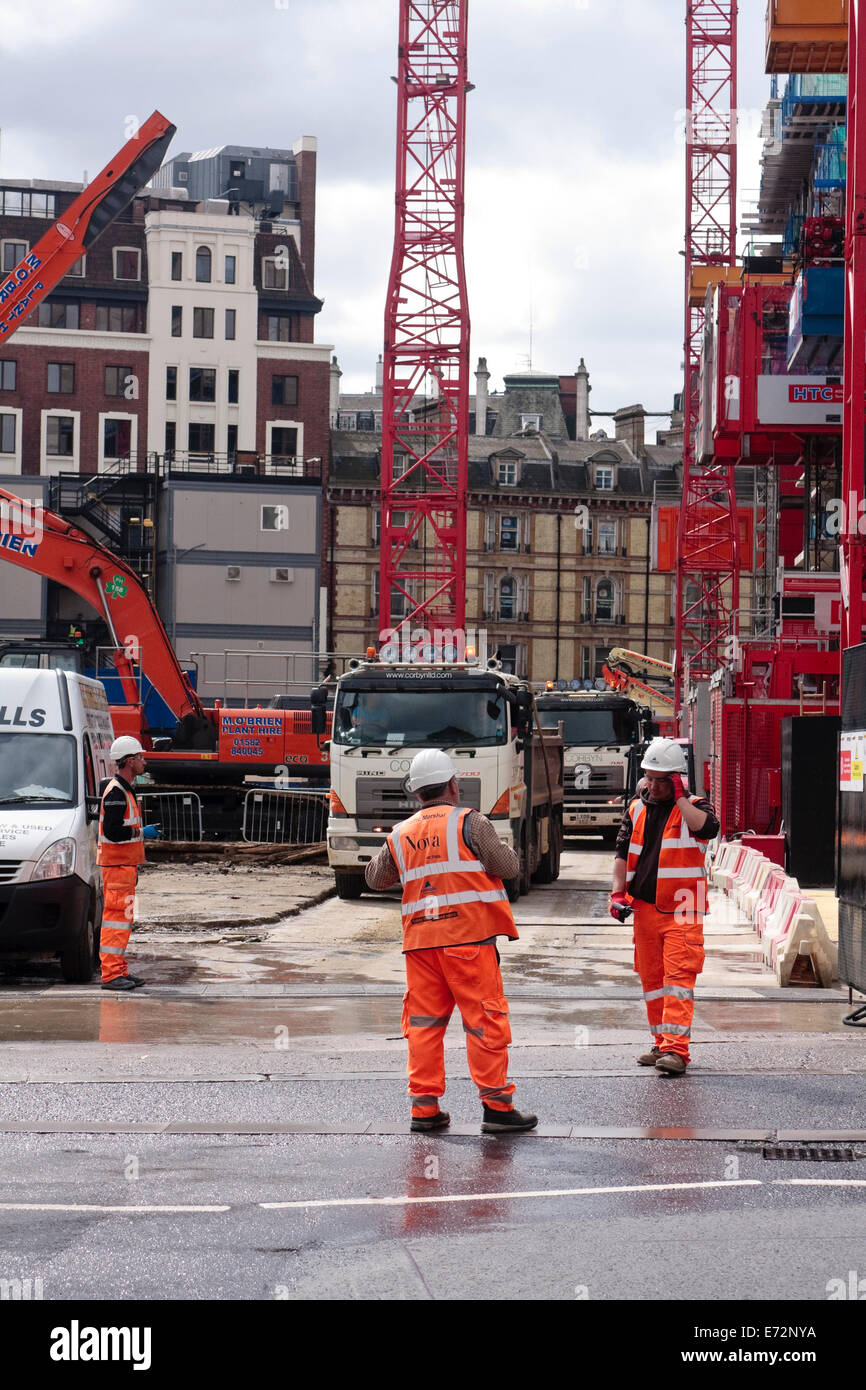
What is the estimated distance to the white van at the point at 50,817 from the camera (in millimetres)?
14781

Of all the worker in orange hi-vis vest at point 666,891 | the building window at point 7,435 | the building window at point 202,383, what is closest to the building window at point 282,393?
the building window at point 202,383

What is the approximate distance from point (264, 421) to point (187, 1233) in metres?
74.2

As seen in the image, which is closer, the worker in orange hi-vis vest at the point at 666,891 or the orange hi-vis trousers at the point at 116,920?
the worker in orange hi-vis vest at the point at 666,891

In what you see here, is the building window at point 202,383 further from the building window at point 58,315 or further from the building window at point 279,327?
the building window at point 58,315

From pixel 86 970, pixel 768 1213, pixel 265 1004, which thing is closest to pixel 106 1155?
pixel 768 1213

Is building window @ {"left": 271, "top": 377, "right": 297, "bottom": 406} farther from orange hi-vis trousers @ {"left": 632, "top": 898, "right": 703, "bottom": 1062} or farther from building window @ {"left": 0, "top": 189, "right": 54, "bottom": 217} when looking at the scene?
orange hi-vis trousers @ {"left": 632, "top": 898, "right": 703, "bottom": 1062}

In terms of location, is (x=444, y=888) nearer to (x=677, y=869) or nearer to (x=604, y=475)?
(x=677, y=869)

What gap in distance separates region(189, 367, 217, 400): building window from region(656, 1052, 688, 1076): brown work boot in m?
70.7

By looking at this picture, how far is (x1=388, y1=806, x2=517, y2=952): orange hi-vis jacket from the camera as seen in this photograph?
9.09 metres

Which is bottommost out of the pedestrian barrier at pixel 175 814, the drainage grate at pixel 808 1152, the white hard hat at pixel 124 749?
the pedestrian barrier at pixel 175 814

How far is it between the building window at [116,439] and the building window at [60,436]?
134cm

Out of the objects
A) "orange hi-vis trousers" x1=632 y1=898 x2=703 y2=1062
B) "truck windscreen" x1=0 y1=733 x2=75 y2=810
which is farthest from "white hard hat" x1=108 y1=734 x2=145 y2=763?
"orange hi-vis trousers" x1=632 y1=898 x2=703 y2=1062

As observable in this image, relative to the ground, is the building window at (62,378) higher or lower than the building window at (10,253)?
lower

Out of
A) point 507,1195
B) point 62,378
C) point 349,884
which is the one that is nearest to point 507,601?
point 62,378
